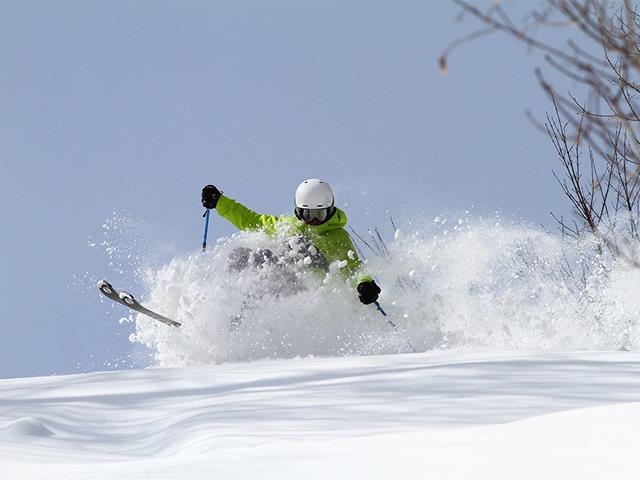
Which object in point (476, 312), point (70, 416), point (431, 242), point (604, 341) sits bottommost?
point (70, 416)

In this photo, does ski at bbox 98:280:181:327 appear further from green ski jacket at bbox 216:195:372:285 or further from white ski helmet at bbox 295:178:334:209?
white ski helmet at bbox 295:178:334:209

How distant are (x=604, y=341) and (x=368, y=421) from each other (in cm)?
367

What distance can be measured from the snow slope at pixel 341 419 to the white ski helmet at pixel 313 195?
9.15 feet

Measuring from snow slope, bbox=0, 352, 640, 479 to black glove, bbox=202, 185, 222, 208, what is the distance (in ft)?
12.3

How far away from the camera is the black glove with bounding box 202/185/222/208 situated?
9945 mm

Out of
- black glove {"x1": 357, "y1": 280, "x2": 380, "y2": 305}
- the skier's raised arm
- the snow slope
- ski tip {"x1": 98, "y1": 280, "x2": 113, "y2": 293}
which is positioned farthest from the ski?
the snow slope

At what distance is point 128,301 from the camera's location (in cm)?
934

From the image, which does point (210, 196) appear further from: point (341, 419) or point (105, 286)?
point (341, 419)

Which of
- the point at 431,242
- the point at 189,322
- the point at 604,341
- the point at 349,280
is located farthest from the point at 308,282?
the point at 604,341

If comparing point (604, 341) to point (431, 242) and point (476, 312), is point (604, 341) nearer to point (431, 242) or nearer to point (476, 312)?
point (476, 312)

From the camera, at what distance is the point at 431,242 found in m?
10.2

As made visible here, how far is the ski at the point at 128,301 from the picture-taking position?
916cm

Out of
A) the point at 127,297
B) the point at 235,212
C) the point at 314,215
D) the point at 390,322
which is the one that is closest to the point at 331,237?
the point at 314,215

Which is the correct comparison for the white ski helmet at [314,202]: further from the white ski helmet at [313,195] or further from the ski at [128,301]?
the ski at [128,301]
